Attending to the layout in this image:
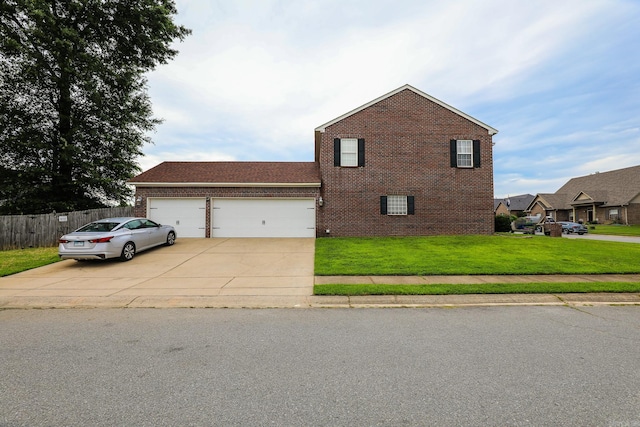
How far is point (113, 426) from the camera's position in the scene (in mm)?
2463

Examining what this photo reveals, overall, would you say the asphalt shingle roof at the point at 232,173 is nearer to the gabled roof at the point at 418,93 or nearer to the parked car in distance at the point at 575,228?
the gabled roof at the point at 418,93

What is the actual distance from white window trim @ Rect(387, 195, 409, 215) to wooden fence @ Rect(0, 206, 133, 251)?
16.0m

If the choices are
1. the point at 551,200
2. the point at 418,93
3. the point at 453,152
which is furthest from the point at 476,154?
the point at 551,200

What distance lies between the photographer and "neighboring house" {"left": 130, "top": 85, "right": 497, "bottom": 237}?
1683 centimetres

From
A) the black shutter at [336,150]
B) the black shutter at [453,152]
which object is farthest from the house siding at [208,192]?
the black shutter at [453,152]

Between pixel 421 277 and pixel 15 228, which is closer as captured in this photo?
pixel 421 277

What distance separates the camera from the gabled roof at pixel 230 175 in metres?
16.7

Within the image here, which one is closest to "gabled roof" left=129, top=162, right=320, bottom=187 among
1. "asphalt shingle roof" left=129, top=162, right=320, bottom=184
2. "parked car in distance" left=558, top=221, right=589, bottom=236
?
"asphalt shingle roof" left=129, top=162, right=320, bottom=184

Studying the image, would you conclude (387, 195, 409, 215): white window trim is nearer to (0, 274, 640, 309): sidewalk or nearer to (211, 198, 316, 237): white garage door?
(211, 198, 316, 237): white garage door

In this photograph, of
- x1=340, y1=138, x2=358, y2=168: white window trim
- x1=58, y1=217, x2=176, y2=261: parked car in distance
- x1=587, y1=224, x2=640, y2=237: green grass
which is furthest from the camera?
x1=587, y1=224, x2=640, y2=237: green grass

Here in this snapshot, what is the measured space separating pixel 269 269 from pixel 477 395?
7247 mm

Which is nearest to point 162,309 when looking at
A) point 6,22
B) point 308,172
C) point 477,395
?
point 477,395

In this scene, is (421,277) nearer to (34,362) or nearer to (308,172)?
(34,362)

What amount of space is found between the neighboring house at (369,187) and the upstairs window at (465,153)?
2.1 inches
